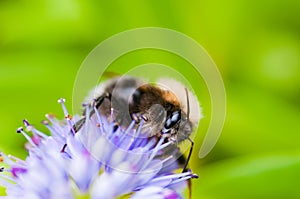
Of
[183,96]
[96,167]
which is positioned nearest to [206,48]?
[183,96]

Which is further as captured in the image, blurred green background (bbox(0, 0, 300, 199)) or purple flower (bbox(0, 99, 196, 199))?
blurred green background (bbox(0, 0, 300, 199))

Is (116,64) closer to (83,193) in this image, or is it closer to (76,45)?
(76,45)

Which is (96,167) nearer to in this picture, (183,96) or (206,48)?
(183,96)

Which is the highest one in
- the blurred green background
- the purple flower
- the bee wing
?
the blurred green background

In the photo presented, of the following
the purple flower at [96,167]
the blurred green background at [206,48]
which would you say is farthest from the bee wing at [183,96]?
the blurred green background at [206,48]

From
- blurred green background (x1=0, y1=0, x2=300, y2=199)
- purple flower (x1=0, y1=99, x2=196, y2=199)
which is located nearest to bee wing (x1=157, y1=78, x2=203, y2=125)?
purple flower (x1=0, y1=99, x2=196, y2=199)

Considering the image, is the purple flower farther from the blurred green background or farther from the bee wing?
the blurred green background

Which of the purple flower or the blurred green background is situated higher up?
the blurred green background
